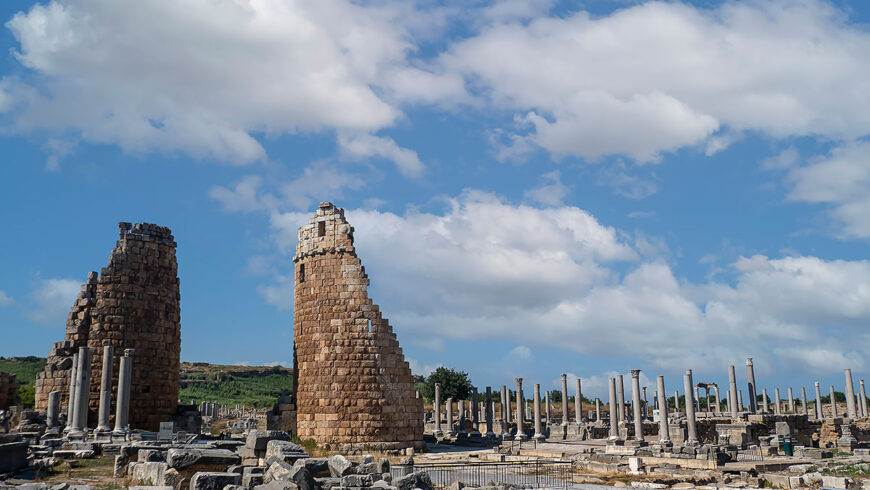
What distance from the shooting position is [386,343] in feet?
95.4

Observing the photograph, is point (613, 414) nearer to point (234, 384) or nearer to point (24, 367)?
point (234, 384)

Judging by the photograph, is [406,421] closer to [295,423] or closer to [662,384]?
[295,423]

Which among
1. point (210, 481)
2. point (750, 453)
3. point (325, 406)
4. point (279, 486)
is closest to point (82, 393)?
point (325, 406)

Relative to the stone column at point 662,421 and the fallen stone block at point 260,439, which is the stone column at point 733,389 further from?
the fallen stone block at point 260,439

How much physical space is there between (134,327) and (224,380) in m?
81.4

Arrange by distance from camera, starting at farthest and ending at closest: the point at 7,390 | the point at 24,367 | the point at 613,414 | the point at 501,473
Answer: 1. the point at 24,367
2. the point at 613,414
3. the point at 7,390
4. the point at 501,473

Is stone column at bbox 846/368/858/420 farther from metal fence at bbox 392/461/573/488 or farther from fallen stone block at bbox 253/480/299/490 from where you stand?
fallen stone block at bbox 253/480/299/490

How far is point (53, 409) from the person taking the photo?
26641 mm

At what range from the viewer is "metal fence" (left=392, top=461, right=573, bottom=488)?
1923 centimetres

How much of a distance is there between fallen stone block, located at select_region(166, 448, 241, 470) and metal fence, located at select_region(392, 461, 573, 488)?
473 centimetres

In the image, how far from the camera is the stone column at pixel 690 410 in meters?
28.1

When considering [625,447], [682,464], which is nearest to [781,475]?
[682,464]

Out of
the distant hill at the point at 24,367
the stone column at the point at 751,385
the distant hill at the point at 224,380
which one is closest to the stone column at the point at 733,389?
the stone column at the point at 751,385

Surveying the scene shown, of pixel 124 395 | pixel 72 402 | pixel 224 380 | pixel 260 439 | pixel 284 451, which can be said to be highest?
pixel 224 380
